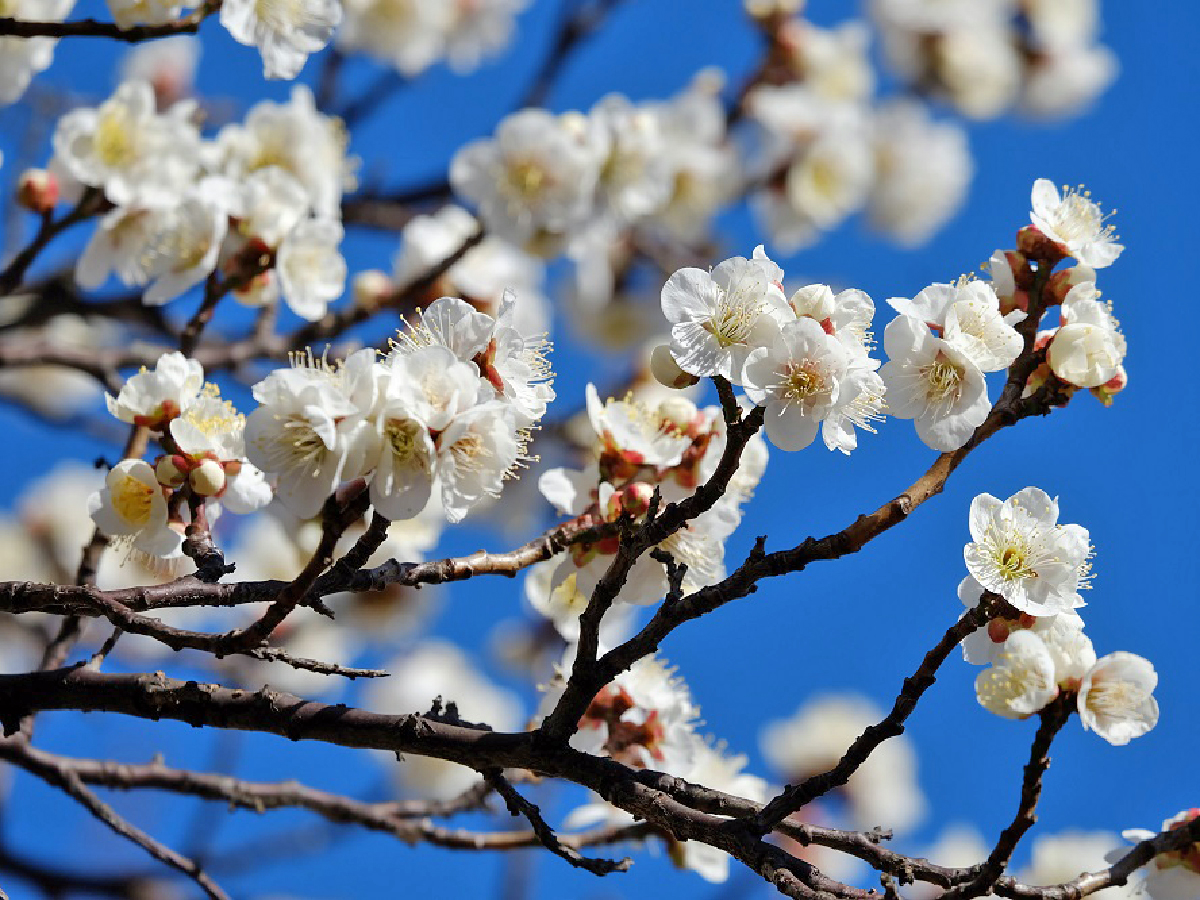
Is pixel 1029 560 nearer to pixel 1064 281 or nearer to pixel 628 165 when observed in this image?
pixel 1064 281

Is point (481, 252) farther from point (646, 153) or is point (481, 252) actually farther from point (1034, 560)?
point (1034, 560)

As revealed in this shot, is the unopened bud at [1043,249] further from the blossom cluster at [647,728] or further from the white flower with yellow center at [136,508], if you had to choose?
the white flower with yellow center at [136,508]

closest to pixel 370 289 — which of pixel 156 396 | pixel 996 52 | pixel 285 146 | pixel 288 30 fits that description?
pixel 285 146

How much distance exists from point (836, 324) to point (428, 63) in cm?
438

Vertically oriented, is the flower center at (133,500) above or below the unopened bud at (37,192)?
below

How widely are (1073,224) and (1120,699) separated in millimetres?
734

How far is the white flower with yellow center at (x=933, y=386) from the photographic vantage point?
1824 mm

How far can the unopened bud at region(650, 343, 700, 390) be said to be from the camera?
1846mm

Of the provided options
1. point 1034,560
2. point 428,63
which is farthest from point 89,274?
point 428,63

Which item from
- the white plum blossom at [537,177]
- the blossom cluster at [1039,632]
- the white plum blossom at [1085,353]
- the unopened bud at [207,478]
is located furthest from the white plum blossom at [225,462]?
the white plum blossom at [537,177]

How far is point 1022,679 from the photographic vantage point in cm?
178

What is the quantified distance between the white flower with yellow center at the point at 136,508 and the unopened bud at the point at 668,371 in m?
0.76

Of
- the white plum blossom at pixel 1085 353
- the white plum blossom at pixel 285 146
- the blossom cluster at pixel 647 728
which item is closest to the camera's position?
the white plum blossom at pixel 1085 353

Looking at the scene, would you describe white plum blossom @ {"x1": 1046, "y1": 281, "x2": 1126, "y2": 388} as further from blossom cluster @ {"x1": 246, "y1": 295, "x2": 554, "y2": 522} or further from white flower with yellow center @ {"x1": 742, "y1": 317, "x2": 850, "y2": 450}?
blossom cluster @ {"x1": 246, "y1": 295, "x2": 554, "y2": 522}
